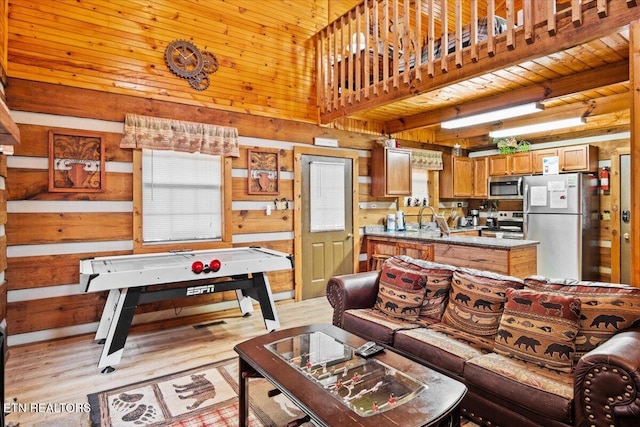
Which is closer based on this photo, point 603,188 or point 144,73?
point 144,73

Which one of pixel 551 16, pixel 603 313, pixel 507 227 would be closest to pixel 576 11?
pixel 551 16

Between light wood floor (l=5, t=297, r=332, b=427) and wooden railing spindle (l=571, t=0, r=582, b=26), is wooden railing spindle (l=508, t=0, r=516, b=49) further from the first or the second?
light wood floor (l=5, t=297, r=332, b=427)

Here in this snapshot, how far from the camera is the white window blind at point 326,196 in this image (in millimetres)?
5176

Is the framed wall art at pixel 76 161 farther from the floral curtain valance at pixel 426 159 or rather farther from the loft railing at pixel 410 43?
the floral curtain valance at pixel 426 159

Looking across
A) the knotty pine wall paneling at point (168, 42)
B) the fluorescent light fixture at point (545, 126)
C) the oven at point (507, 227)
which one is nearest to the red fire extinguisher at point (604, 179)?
the fluorescent light fixture at point (545, 126)

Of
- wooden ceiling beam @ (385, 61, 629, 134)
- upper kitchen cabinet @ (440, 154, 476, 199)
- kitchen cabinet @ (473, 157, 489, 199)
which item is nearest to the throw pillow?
wooden ceiling beam @ (385, 61, 629, 134)

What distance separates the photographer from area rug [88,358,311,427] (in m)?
2.20

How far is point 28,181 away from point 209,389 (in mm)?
2624

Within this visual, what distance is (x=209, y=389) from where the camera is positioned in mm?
2590

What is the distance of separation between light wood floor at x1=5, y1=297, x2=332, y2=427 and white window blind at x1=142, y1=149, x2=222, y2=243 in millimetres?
1024

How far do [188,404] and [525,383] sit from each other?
204 cm

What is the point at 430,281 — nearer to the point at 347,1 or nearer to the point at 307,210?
the point at 307,210

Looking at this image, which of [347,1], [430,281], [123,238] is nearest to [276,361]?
[430,281]

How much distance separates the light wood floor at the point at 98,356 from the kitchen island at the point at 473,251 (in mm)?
Answer: 1614
